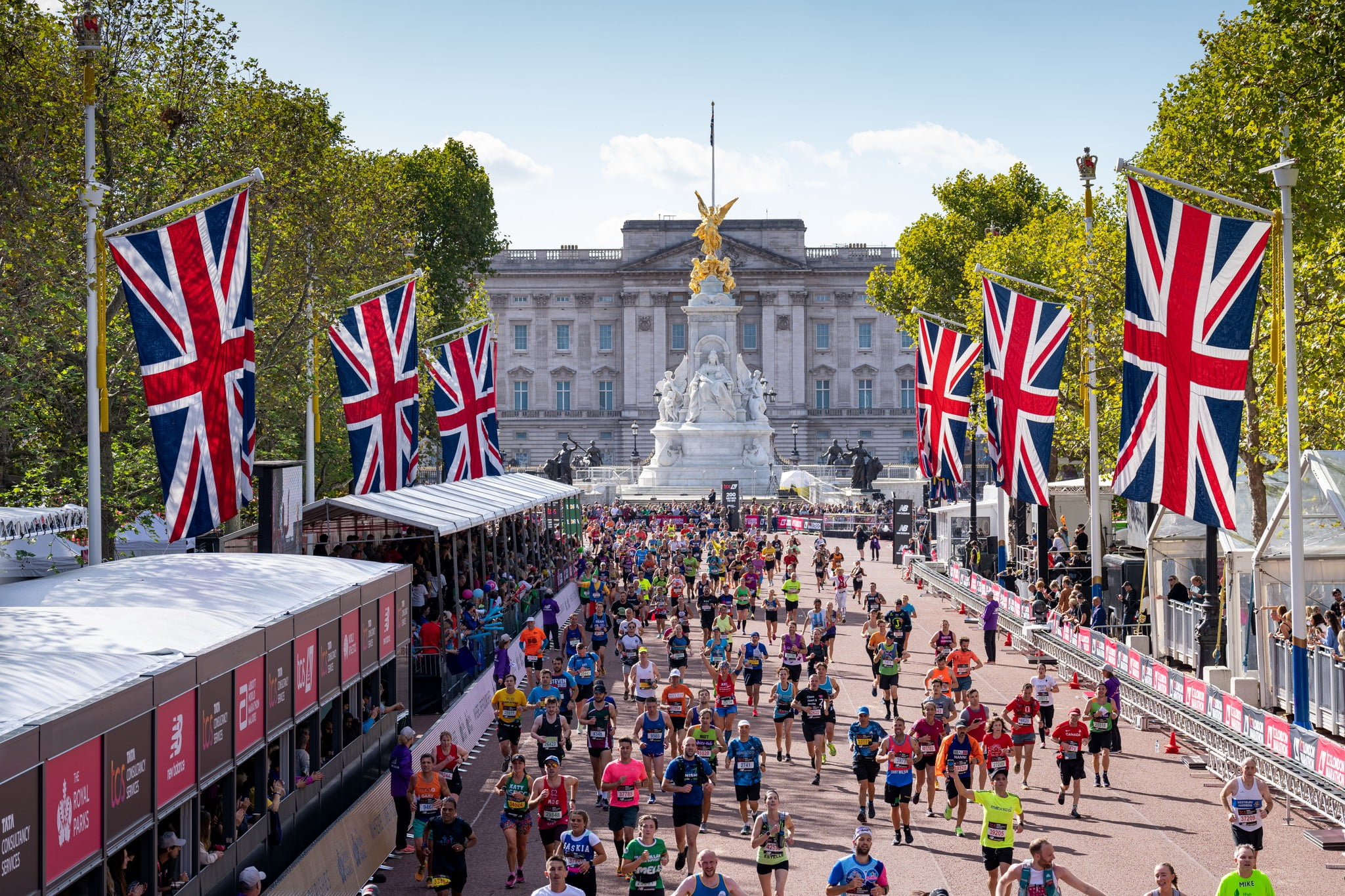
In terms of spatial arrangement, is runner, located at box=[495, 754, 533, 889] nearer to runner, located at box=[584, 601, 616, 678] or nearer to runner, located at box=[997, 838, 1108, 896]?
runner, located at box=[997, 838, 1108, 896]

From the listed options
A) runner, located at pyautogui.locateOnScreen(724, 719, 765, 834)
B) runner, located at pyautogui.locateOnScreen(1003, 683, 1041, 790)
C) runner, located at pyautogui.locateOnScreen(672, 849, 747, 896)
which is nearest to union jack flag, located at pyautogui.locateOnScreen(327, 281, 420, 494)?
runner, located at pyautogui.locateOnScreen(724, 719, 765, 834)

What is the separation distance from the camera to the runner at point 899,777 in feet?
52.5

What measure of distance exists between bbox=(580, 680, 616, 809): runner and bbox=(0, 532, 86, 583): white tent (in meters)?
6.09

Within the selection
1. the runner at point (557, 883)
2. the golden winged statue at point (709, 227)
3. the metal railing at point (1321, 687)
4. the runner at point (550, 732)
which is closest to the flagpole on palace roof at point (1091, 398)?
the metal railing at point (1321, 687)

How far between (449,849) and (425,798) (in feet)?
3.63

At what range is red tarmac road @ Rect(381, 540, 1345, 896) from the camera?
48.0 feet

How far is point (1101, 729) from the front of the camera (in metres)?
18.4

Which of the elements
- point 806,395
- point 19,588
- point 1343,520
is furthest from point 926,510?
point 806,395

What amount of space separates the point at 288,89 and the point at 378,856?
901 inches

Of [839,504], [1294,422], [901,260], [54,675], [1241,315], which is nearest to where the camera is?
[54,675]

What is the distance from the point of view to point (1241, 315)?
688 inches

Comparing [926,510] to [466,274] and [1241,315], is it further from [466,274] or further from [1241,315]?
[1241,315]

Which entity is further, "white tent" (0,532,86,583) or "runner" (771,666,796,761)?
"runner" (771,666,796,761)

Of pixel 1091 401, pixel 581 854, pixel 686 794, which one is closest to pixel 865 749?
pixel 686 794
